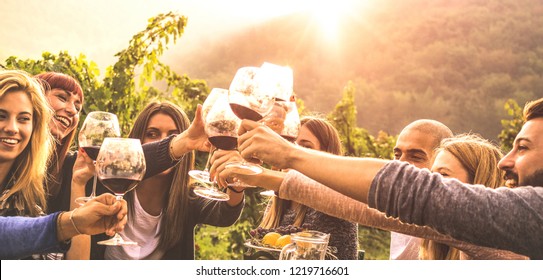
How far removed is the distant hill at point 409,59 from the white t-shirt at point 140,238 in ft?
30.3

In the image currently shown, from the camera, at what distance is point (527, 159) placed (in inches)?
64.8

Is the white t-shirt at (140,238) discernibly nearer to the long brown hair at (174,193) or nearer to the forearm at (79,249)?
the long brown hair at (174,193)

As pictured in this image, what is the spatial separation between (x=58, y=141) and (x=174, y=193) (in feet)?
1.98

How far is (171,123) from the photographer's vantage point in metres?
3.01

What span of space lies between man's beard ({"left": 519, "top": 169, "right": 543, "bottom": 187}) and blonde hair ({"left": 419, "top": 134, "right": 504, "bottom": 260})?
571 mm

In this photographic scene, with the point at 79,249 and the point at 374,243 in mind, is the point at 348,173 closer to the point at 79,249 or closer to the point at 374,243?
the point at 79,249

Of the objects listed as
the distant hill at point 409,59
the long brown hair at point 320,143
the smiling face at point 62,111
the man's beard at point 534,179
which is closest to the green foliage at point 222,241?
the long brown hair at point 320,143

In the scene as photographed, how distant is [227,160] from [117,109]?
273cm

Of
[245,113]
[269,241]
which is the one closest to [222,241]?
[269,241]

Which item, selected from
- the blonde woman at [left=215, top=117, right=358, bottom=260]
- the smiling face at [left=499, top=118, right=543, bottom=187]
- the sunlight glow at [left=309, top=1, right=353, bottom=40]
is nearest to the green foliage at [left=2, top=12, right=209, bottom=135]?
the blonde woman at [left=215, top=117, right=358, bottom=260]

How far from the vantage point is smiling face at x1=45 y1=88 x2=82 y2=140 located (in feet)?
8.95

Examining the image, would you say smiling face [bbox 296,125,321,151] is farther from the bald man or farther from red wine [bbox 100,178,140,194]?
red wine [bbox 100,178,140,194]
